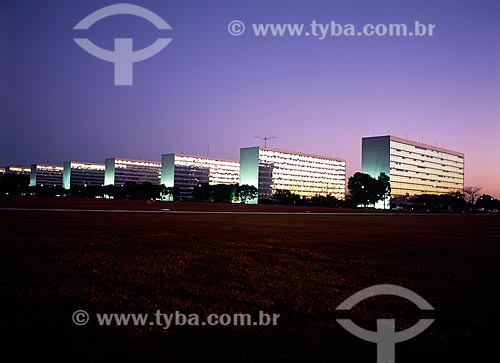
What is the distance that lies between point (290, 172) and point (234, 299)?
170847mm

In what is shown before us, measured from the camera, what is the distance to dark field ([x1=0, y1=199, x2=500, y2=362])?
15.0 ft

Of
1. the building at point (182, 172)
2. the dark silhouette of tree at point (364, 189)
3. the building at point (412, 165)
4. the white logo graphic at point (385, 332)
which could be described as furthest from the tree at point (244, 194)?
the white logo graphic at point (385, 332)

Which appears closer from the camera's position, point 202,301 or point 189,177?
point 202,301

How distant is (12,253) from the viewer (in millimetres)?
10047

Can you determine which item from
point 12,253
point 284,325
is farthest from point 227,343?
point 12,253

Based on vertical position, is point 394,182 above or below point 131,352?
above

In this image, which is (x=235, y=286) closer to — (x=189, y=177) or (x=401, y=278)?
(x=401, y=278)

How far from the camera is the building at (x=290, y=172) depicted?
6614 inches

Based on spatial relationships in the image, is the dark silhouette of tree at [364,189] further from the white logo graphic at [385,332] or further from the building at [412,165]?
the white logo graphic at [385,332]

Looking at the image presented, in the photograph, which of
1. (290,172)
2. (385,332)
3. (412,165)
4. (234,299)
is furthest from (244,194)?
(385,332)

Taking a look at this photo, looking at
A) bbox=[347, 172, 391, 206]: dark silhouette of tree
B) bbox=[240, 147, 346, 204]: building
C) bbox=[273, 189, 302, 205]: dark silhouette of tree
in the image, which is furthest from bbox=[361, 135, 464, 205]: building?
bbox=[347, 172, 391, 206]: dark silhouette of tree

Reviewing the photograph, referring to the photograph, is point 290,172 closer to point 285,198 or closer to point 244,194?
point 285,198

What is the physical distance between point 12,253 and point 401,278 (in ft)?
32.4

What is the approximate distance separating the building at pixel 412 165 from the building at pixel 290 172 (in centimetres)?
3441
